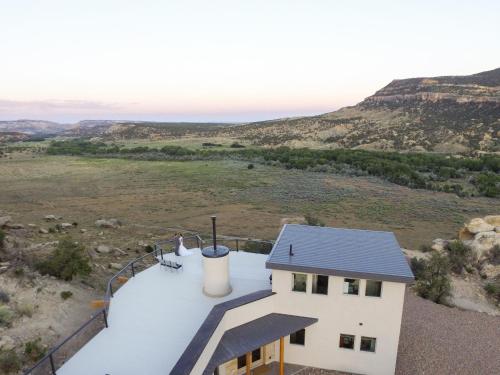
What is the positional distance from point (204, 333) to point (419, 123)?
10255 centimetres

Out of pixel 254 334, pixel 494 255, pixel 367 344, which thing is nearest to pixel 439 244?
pixel 494 255

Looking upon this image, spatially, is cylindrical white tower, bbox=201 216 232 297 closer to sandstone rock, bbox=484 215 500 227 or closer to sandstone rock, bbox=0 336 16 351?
sandstone rock, bbox=0 336 16 351

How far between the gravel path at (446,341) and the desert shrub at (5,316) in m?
15.5

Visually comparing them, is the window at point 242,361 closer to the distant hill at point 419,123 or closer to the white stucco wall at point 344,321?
the white stucco wall at point 344,321

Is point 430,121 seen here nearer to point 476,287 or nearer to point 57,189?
point 476,287

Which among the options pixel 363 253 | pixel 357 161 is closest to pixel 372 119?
pixel 357 161

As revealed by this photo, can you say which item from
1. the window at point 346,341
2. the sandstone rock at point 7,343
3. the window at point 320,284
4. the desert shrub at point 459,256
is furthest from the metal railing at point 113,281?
the desert shrub at point 459,256

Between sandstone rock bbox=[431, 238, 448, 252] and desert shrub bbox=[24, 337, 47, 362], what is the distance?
79.2ft

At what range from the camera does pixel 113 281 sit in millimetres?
18453

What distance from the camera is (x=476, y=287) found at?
2038cm

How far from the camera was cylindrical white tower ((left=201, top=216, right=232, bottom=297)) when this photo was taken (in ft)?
41.3

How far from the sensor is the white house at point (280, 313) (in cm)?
1045

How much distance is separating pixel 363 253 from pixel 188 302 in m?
6.72

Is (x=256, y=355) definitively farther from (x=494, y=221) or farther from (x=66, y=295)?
(x=494, y=221)
